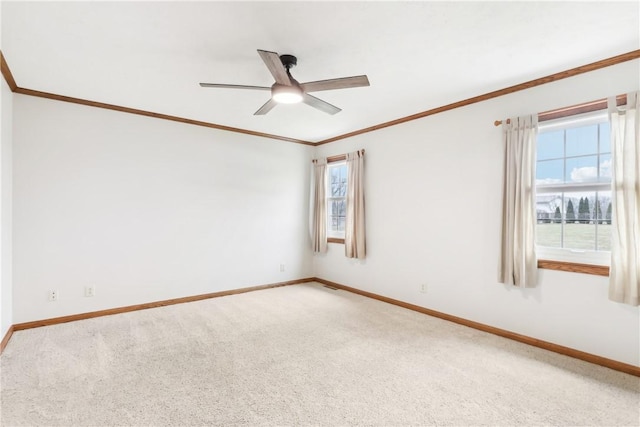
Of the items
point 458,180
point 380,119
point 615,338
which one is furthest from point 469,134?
point 615,338

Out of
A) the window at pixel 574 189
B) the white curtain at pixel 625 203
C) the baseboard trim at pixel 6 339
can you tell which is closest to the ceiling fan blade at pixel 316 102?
the window at pixel 574 189

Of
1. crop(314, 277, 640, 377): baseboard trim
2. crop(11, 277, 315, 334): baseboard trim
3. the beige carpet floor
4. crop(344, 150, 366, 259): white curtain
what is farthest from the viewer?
crop(344, 150, 366, 259): white curtain

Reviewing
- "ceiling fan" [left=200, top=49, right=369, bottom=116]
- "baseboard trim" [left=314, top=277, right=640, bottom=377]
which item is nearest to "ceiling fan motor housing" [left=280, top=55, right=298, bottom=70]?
"ceiling fan" [left=200, top=49, right=369, bottom=116]

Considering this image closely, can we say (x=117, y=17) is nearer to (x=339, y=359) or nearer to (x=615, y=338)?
(x=339, y=359)

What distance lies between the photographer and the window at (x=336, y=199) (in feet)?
18.0

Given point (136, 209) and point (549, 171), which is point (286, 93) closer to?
point (549, 171)

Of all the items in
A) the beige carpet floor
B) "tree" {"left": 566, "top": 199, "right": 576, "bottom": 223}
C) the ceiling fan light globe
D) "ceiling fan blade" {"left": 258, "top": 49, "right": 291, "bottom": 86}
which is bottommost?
the beige carpet floor

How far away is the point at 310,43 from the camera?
238cm

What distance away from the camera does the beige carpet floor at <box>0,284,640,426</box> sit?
1.96 m

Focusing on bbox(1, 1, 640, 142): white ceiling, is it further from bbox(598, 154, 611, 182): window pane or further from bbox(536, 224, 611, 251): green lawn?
bbox(536, 224, 611, 251): green lawn

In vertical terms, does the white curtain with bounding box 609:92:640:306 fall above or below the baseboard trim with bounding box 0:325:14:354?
above

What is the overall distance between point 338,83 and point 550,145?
7.09 feet

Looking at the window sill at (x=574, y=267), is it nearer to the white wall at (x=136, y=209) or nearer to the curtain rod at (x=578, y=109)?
the curtain rod at (x=578, y=109)

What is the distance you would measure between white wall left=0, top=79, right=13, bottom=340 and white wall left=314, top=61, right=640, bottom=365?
4.05m
